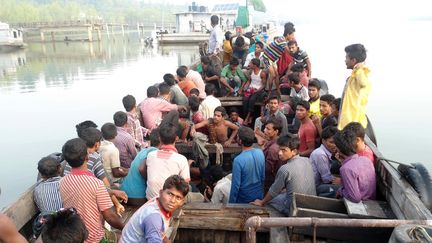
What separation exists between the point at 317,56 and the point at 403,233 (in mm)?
31936

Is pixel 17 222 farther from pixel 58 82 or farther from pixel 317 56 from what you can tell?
pixel 317 56

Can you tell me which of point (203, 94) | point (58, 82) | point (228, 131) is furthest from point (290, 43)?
point (58, 82)

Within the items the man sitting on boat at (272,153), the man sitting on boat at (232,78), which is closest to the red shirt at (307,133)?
the man sitting on boat at (272,153)

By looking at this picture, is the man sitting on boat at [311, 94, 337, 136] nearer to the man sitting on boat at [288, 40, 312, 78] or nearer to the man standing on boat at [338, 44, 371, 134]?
the man standing on boat at [338, 44, 371, 134]

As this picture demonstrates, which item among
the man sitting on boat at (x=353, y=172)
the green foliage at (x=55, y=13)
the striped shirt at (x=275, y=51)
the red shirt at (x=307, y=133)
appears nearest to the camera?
the man sitting on boat at (x=353, y=172)

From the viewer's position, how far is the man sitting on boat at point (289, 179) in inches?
144

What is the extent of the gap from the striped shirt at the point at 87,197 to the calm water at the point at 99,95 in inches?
271

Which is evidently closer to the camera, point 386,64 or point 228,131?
point 228,131

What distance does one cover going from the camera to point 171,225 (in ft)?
11.9

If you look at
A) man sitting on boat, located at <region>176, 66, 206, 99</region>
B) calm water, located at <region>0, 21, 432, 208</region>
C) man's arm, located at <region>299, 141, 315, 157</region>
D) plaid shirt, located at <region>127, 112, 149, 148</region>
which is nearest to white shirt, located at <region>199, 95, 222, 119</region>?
plaid shirt, located at <region>127, 112, 149, 148</region>

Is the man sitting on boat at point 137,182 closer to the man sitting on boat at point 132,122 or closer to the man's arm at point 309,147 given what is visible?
the man sitting on boat at point 132,122

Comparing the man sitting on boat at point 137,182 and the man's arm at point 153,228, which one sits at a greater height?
the man's arm at point 153,228

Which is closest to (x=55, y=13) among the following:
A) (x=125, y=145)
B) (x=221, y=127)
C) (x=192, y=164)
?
(x=221, y=127)

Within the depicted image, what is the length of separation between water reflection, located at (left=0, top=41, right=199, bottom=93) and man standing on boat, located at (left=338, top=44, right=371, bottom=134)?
21.0 m
